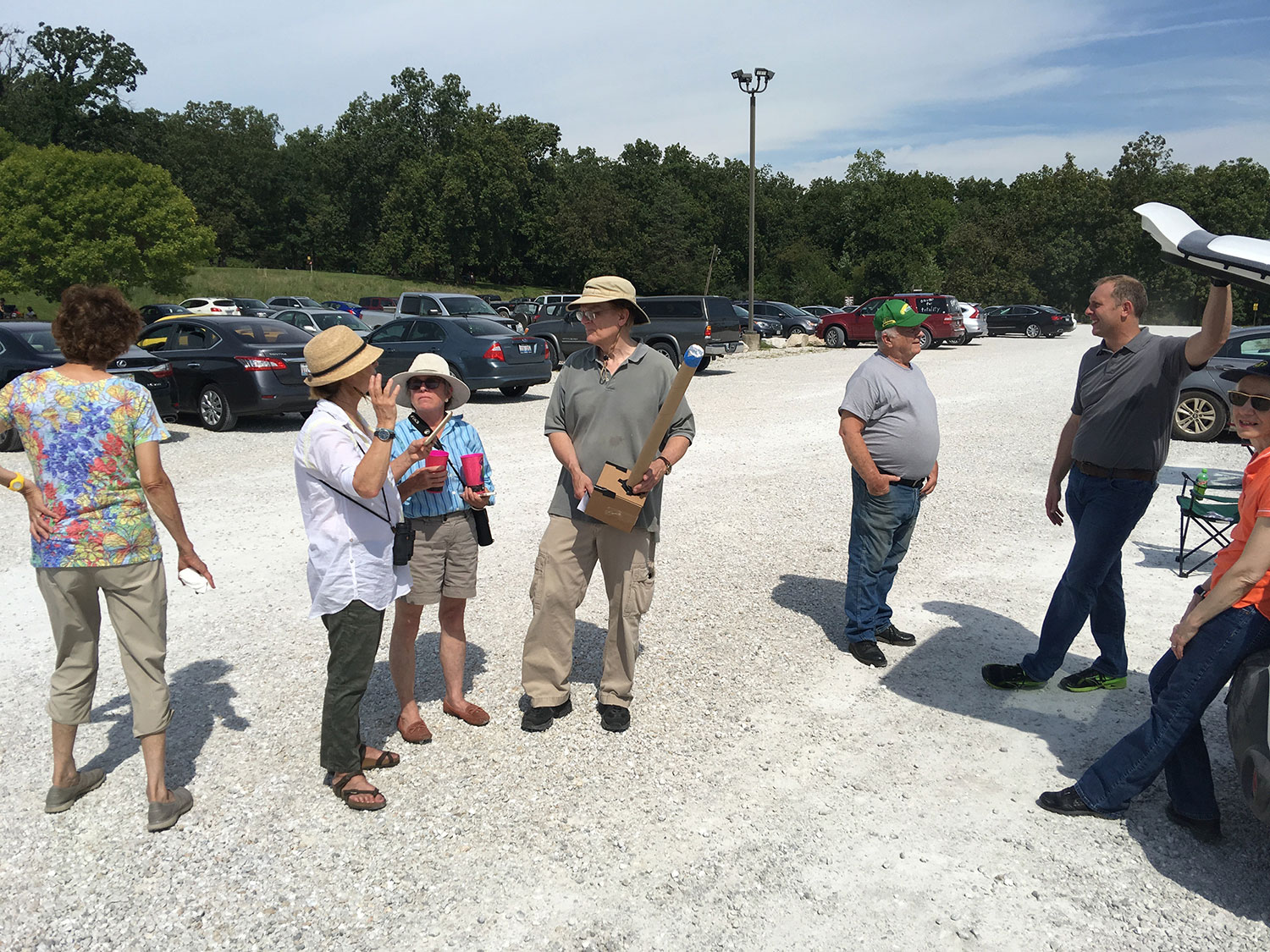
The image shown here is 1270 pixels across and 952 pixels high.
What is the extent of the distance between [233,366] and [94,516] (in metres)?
9.52

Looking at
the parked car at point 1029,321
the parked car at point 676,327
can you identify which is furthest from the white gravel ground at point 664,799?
the parked car at point 1029,321

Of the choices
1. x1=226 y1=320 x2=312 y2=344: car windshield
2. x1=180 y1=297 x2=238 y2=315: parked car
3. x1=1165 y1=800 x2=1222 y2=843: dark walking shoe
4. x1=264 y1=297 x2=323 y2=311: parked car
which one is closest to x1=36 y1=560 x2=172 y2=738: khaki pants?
x1=1165 y1=800 x2=1222 y2=843: dark walking shoe

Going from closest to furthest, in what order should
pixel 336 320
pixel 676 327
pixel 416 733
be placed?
pixel 416 733
pixel 676 327
pixel 336 320

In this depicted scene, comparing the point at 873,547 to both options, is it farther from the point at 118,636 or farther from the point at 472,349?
the point at 472,349

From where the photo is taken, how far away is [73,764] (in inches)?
133

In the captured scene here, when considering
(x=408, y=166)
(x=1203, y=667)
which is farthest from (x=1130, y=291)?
(x=408, y=166)

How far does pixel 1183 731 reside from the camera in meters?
3.00

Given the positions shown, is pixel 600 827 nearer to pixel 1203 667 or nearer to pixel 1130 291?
pixel 1203 667

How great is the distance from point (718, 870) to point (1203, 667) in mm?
1749

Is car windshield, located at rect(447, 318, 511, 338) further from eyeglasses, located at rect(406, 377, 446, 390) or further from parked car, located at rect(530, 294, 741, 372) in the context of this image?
eyeglasses, located at rect(406, 377, 446, 390)

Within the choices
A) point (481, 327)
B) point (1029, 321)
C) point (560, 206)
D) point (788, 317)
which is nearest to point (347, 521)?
point (481, 327)

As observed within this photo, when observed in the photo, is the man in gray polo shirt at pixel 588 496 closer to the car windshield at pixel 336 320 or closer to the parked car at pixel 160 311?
the car windshield at pixel 336 320

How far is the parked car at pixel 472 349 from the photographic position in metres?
14.9

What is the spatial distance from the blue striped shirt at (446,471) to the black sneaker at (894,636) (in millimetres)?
2515
